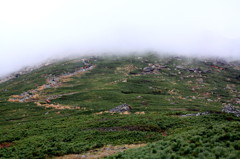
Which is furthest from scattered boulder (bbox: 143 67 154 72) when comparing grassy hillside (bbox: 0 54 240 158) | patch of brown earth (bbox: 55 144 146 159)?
patch of brown earth (bbox: 55 144 146 159)

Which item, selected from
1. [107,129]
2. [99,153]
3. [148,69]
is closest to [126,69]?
[148,69]

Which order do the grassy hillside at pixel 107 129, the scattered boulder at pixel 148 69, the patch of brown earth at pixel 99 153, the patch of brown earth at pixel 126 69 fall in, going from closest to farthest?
1. the grassy hillside at pixel 107 129
2. the patch of brown earth at pixel 99 153
3. the patch of brown earth at pixel 126 69
4. the scattered boulder at pixel 148 69

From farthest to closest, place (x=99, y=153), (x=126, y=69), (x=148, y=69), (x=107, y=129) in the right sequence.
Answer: (x=148, y=69) < (x=126, y=69) < (x=107, y=129) < (x=99, y=153)

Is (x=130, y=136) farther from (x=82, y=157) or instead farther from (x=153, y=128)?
(x=82, y=157)

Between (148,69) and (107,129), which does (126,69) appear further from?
(107,129)

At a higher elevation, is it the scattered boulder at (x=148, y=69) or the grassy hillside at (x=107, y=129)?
the grassy hillside at (x=107, y=129)

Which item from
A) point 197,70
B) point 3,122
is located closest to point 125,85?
point 3,122

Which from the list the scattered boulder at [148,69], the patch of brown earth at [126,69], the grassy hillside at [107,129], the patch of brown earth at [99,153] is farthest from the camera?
the scattered boulder at [148,69]

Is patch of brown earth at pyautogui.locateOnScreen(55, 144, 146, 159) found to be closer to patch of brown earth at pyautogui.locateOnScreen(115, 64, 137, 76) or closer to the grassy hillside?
the grassy hillside

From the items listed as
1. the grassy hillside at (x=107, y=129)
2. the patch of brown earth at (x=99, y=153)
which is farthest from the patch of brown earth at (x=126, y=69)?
the patch of brown earth at (x=99, y=153)

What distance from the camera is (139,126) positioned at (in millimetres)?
39406

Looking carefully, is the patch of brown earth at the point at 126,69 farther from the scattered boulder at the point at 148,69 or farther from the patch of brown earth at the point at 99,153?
the patch of brown earth at the point at 99,153

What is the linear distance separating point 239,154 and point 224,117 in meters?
32.0

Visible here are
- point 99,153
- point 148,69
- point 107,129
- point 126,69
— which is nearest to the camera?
point 99,153
